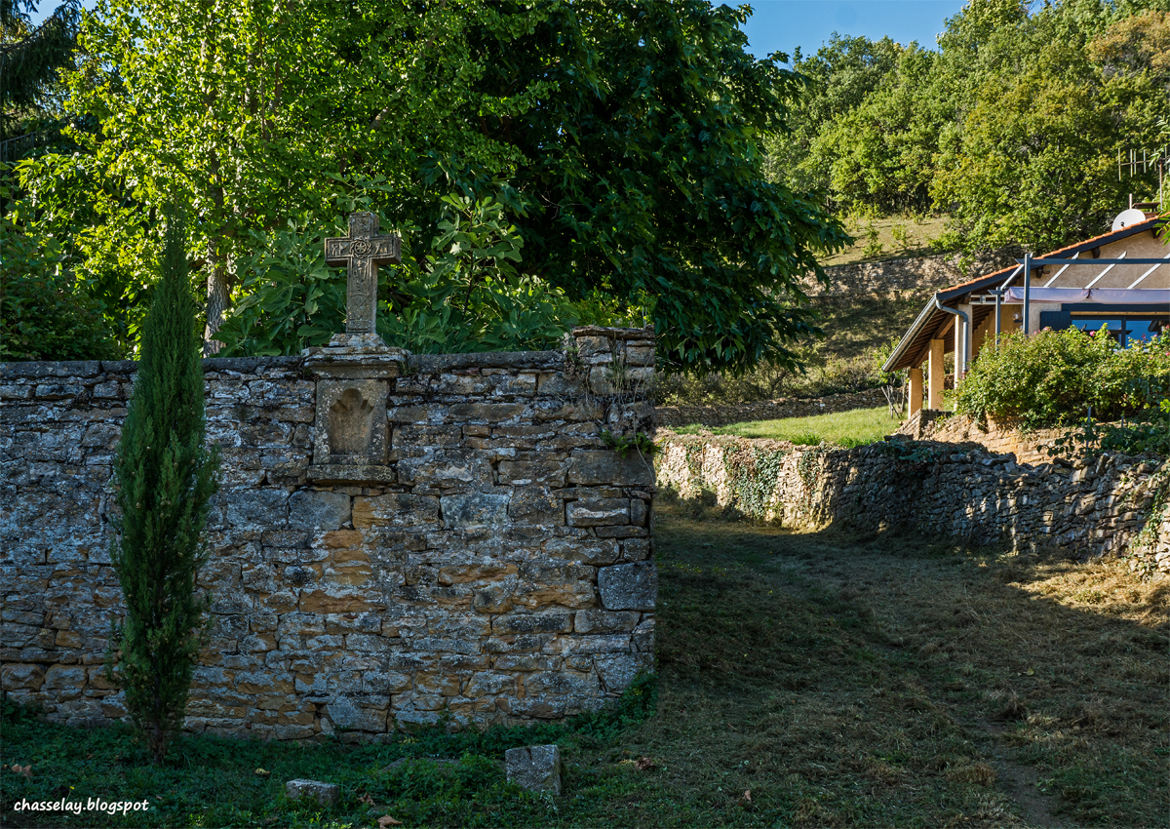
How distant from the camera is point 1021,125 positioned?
1236 inches

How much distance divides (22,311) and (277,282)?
2043 millimetres

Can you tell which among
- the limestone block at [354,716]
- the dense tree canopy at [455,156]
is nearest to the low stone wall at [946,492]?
the dense tree canopy at [455,156]

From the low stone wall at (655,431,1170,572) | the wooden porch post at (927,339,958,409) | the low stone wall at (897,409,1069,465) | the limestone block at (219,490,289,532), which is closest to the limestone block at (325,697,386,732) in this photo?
the limestone block at (219,490,289,532)

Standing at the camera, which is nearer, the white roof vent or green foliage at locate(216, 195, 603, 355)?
green foliage at locate(216, 195, 603, 355)

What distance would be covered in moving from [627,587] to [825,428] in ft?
61.6

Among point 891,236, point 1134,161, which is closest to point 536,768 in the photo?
point 1134,161

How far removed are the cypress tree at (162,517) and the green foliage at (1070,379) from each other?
384 inches

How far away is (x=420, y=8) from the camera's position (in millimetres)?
10461

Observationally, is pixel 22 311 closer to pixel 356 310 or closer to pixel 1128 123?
pixel 356 310

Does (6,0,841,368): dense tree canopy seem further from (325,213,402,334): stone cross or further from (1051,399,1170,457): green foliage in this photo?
(1051,399,1170,457): green foliage

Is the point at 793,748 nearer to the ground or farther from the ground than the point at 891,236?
nearer to the ground

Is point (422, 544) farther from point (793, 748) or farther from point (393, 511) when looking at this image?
point (793, 748)

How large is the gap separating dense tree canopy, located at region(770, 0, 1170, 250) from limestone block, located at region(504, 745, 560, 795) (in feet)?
69.9

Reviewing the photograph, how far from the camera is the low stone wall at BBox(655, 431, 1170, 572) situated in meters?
9.44
